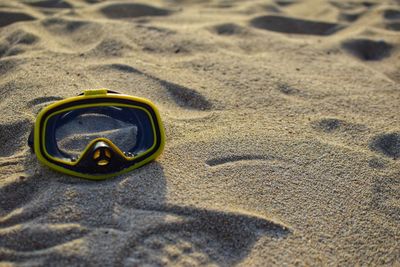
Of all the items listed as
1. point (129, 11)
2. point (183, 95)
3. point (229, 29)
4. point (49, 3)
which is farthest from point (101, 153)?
point (49, 3)

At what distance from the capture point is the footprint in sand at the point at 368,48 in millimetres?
3531

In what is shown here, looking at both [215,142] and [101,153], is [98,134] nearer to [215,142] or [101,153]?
[101,153]

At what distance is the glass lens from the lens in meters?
1.93

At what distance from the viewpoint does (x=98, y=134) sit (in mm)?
2152

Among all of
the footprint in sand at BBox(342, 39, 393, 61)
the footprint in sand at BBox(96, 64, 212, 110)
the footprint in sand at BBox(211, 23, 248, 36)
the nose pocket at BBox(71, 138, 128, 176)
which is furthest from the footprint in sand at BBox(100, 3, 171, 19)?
the nose pocket at BBox(71, 138, 128, 176)

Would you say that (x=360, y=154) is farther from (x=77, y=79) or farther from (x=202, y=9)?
(x=202, y=9)

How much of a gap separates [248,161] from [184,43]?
1.47m

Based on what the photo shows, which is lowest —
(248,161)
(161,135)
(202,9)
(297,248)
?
(297,248)

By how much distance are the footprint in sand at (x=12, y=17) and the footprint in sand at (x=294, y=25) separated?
72.8 inches

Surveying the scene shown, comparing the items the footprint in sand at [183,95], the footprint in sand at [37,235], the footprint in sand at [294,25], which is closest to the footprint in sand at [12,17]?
the footprint in sand at [183,95]

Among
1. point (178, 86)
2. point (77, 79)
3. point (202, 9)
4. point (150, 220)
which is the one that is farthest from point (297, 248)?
point (202, 9)

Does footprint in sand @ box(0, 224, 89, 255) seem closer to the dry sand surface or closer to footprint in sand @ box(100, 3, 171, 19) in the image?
the dry sand surface

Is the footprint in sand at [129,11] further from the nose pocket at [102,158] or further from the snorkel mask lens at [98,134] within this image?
the nose pocket at [102,158]

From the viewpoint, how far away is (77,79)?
273 cm
